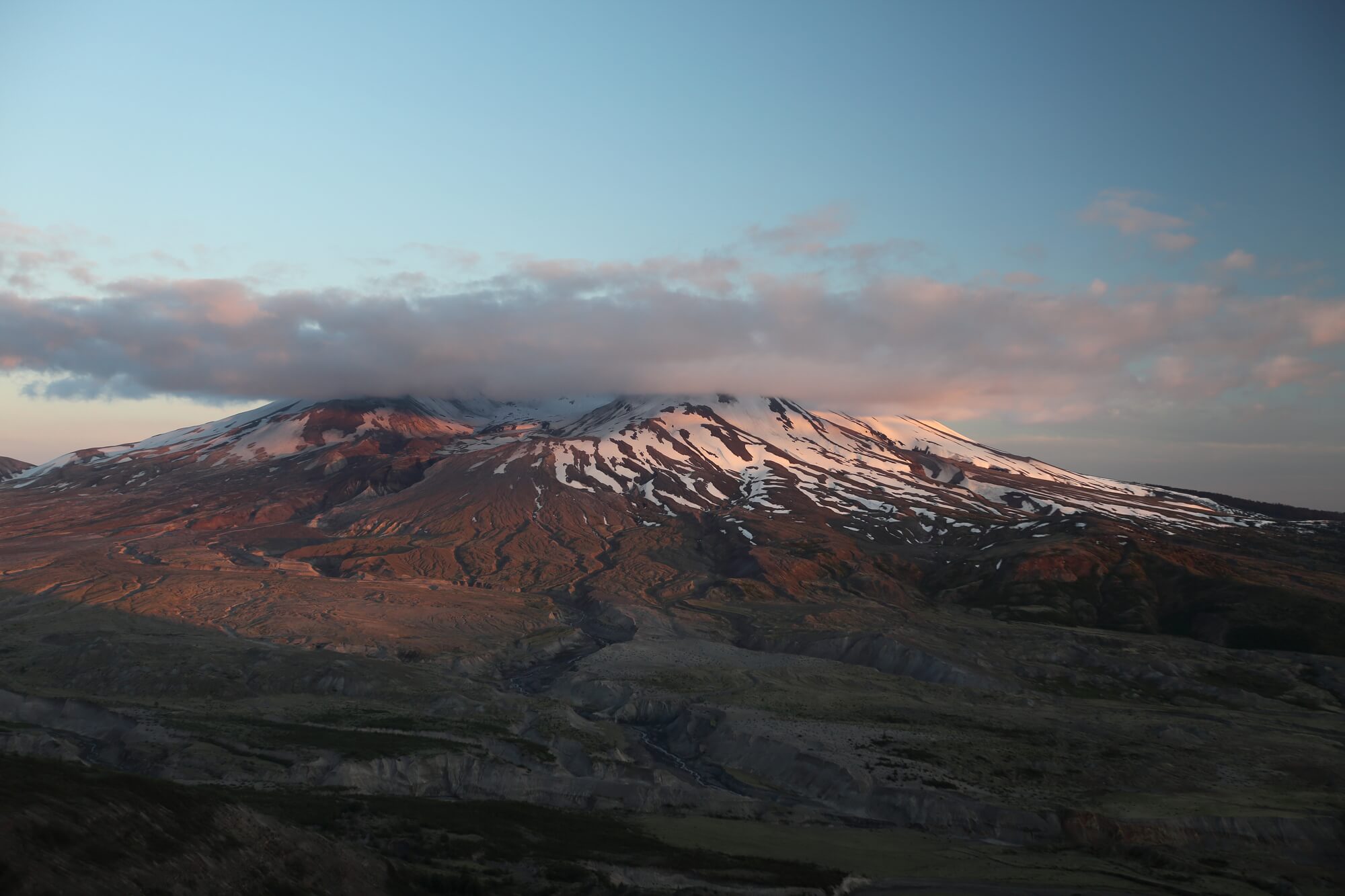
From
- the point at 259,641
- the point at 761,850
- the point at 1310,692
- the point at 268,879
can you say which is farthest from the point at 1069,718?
the point at 259,641

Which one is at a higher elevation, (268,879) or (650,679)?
(268,879)

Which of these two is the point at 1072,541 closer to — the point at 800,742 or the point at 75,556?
the point at 800,742

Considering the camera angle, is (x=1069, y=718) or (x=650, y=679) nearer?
(x=1069, y=718)

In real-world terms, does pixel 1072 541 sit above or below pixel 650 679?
above

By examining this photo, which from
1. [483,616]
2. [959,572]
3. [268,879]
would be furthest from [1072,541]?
[268,879]

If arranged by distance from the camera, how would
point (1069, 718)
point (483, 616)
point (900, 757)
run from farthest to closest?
point (483, 616) < point (1069, 718) < point (900, 757)

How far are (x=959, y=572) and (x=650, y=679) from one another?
96.5 m

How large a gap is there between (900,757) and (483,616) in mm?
91587

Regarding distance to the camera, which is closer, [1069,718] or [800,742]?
[800,742]

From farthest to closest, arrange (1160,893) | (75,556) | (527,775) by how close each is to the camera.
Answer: (75,556)
(527,775)
(1160,893)

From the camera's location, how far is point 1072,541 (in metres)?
191

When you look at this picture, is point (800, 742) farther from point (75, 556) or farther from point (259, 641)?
point (75, 556)

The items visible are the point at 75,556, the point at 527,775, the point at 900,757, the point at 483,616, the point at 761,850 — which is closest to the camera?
the point at 761,850

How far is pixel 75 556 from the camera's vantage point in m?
184
